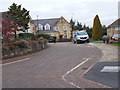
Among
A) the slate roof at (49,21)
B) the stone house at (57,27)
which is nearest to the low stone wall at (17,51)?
the stone house at (57,27)

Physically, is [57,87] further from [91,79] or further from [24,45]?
[24,45]

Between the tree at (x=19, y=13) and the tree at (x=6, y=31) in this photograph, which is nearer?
the tree at (x=6, y=31)

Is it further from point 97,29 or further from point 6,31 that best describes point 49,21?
point 6,31

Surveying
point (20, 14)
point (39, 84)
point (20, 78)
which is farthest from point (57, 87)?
point (20, 14)

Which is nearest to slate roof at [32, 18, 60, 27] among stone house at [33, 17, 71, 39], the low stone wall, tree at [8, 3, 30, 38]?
stone house at [33, 17, 71, 39]

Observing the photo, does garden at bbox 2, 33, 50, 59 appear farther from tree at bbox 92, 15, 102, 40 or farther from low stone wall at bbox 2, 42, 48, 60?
tree at bbox 92, 15, 102, 40

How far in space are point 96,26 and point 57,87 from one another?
5140 centimetres

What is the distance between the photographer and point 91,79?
8.79 meters

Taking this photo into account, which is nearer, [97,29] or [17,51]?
[17,51]

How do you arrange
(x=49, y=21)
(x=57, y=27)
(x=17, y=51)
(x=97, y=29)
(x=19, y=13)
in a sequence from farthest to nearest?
(x=49, y=21)
(x=57, y=27)
(x=97, y=29)
(x=19, y=13)
(x=17, y=51)

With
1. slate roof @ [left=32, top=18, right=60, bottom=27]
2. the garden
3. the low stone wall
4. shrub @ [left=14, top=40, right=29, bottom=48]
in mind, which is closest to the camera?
the low stone wall

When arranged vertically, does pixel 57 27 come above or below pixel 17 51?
above

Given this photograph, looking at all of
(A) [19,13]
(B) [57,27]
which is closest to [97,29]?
(B) [57,27]

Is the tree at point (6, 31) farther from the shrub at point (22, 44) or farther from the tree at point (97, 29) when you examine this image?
the tree at point (97, 29)
